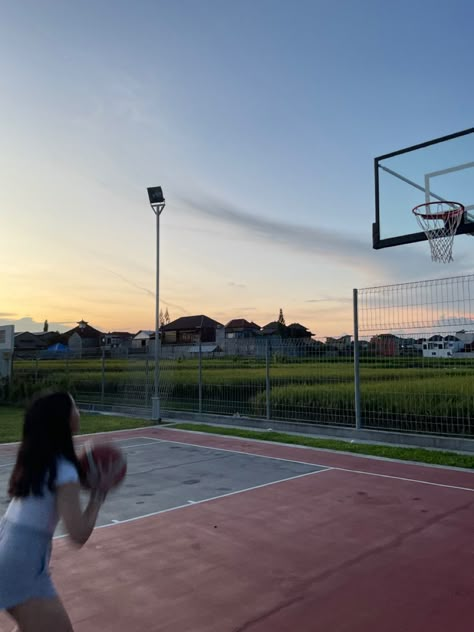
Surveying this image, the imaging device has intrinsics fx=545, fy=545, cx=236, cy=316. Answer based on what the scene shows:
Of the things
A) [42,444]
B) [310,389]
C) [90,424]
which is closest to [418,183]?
[310,389]

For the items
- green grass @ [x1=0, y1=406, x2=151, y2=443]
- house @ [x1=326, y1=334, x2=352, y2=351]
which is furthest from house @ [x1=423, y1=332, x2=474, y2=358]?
green grass @ [x1=0, y1=406, x2=151, y2=443]

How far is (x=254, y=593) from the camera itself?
4594 mm

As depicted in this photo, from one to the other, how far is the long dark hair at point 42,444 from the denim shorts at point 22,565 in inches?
7.2

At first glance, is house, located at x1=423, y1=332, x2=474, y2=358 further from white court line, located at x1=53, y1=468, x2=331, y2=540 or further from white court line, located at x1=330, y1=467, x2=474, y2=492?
white court line, located at x1=53, y1=468, x2=331, y2=540

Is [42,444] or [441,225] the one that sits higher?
[441,225]

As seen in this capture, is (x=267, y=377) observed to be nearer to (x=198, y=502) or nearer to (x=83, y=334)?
(x=198, y=502)

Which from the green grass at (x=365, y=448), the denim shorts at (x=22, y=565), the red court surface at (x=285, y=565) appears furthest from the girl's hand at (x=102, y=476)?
the green grass at (x=365, y=448)

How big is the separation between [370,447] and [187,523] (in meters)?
5.98

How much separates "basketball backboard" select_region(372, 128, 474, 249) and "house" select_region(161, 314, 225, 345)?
75077 millimetres

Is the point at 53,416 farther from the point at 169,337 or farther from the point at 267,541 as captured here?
the point at 169,337

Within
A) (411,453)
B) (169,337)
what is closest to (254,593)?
(411,453)

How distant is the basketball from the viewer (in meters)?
2.65

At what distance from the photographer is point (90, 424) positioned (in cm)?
1681

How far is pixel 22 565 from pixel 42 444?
0.53 metres
